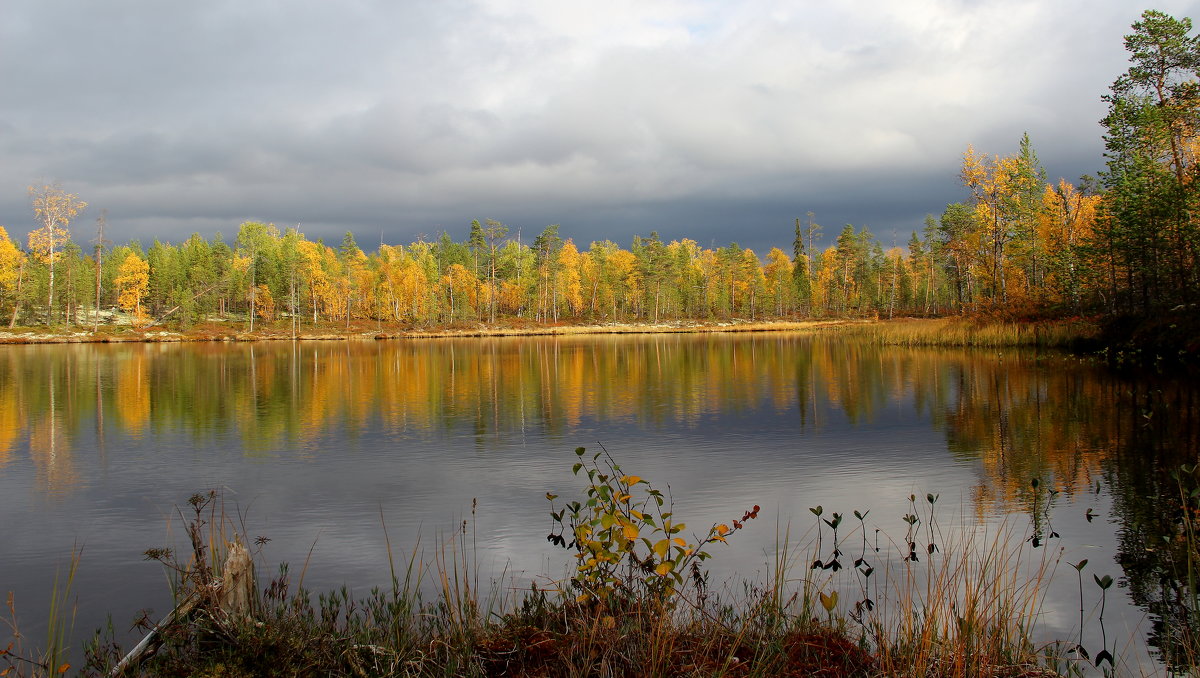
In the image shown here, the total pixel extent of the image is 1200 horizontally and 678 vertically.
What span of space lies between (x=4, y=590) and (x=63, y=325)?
91.1 m

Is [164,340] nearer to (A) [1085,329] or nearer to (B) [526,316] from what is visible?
(B) [526,316]

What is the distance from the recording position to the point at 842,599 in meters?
7.19

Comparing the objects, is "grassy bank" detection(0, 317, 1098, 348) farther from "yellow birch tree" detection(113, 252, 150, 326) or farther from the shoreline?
"yellow birch tree" detection(113, 252, 150, 326)

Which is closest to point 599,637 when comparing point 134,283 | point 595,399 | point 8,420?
point 595,399

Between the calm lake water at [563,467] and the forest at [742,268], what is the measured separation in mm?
11715

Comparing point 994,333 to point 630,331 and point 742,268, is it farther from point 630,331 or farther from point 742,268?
point 742,268

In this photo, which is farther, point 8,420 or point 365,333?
point 365,333

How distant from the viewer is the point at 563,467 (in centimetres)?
1408

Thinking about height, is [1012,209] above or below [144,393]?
above

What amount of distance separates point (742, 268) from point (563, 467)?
368 ft

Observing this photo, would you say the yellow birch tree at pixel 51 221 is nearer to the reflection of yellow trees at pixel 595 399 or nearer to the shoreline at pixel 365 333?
the shoreline at pixel 365 333

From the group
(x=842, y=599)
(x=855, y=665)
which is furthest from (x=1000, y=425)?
(x=855, y=665)

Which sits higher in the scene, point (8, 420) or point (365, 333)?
point (365, 333)

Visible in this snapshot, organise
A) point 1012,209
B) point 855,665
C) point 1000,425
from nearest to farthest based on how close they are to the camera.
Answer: point 855,665 → point 1000,425 → point 1012,209
